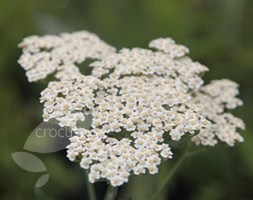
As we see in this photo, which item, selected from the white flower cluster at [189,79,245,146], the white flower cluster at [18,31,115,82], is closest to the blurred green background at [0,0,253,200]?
the white flower cluster at [189,79,245,146]

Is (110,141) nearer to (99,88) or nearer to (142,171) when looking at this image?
(142,171)

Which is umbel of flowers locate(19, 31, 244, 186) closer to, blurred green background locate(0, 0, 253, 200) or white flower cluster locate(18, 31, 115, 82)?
white flower cluster locate(18, 31, 115, 82)

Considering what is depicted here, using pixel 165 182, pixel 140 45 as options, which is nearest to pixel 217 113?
pixel 165 182

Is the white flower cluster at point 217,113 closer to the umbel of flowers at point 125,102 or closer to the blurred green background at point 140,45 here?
the umbel of flowers at point 125,102

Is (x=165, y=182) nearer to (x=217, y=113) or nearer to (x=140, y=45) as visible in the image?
(x=217, y=113)

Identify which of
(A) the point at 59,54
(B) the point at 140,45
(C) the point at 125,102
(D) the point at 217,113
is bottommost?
(C) the point at 125,102

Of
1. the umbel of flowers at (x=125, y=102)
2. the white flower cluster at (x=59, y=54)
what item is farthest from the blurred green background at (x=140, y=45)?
the white flower cluster at (x=59, y=54)
